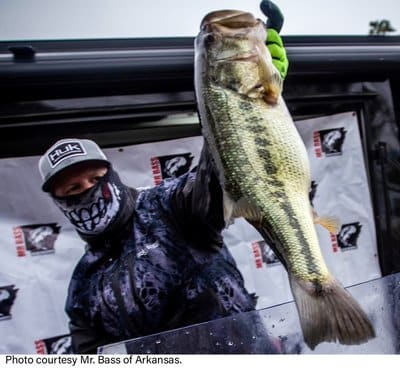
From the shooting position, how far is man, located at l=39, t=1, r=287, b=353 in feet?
5.93

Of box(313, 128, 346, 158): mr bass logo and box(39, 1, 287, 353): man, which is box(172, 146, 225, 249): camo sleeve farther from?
box(313, 128, 346, 158): mr bass logo

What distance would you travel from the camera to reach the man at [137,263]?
1.81 m

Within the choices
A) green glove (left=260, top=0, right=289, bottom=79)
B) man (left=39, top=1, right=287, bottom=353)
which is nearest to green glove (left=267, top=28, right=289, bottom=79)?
green glove (left=260, top=0, right=289, bottom=79)

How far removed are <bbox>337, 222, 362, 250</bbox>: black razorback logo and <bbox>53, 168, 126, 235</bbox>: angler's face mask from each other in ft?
3.02

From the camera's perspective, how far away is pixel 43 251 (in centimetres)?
184

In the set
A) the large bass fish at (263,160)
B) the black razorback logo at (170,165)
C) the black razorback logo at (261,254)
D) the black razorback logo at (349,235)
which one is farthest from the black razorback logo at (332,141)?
the large bass fish at (263,160)

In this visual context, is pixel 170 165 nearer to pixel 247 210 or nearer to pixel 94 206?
pixel 94 206

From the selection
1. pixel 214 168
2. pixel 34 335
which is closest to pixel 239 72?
pixel 214 168

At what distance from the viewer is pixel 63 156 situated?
5.78 feet

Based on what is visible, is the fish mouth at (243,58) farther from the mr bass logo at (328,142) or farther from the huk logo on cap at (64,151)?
the mr bass logo at (328,142)

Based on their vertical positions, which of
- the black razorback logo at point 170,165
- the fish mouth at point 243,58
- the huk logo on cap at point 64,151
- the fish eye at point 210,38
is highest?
the fish eye at point 210,38

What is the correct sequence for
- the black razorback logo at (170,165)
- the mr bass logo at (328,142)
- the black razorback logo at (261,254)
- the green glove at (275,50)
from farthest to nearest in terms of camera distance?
the mr bass logo at (328,142) < the black razorback logo at (261,254) < the black razorback logo at (170,165) < the green glove at (275,50)

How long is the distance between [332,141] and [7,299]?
4.44 feet

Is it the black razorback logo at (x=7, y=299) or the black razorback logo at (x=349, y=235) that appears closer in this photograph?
the black razorback logo at (x=7, y=299)
